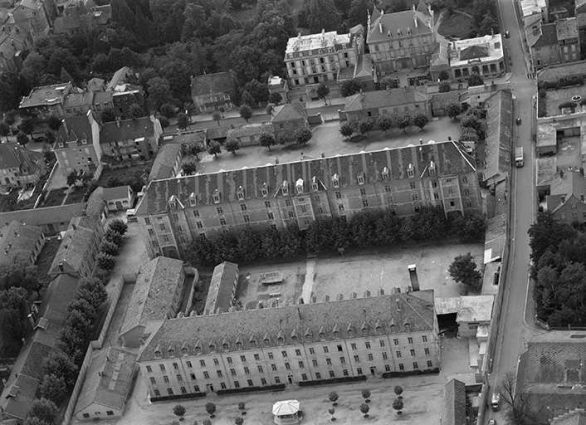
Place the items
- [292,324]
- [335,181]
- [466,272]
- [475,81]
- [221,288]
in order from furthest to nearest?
[475,81], [335,181], [221,288], [466,272], [292,324]

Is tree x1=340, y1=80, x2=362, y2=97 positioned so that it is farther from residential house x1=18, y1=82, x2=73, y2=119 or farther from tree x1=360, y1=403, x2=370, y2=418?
tree x1=360, y1=403, x2=370, y2=418

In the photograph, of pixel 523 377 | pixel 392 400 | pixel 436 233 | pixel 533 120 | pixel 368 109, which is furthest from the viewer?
pixel 368 109

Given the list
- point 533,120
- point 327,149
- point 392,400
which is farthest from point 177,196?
point 533,120

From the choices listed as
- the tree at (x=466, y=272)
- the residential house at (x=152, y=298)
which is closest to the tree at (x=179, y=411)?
the residential house at (x=152, y=298)

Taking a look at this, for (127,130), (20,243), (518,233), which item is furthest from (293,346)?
(127,130)

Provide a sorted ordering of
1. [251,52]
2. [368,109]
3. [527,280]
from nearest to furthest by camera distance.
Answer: [527,280] → [368,109] → [251,52]

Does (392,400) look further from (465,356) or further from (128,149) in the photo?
(128,149)

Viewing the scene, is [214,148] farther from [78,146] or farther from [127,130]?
[78,146]
